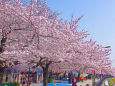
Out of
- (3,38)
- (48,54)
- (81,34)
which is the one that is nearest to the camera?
(48,54)

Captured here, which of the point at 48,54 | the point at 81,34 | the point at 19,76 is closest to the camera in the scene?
the point at 48,54

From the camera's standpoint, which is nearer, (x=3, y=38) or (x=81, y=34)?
(x=3, y=38)

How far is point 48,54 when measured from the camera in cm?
702

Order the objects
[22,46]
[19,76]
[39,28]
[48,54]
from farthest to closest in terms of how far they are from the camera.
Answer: [19,76], [22,46], [48,54], [39,28]

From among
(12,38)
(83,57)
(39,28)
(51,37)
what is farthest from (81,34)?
(12,38)

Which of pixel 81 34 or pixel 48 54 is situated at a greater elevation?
pixel 81 34

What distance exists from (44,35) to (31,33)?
1.35m

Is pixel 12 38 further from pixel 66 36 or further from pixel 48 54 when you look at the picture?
pixel 66 36

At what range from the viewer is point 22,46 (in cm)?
764

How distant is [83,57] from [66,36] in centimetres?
227

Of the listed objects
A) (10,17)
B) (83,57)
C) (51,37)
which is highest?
(10,17)

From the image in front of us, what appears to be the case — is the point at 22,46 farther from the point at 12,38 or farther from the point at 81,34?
the point at 81,34

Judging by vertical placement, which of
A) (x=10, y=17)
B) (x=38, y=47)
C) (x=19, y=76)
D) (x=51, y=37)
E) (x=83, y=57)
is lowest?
(x=19, y=76)

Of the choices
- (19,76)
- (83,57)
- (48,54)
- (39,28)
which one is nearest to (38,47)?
(48,54)
